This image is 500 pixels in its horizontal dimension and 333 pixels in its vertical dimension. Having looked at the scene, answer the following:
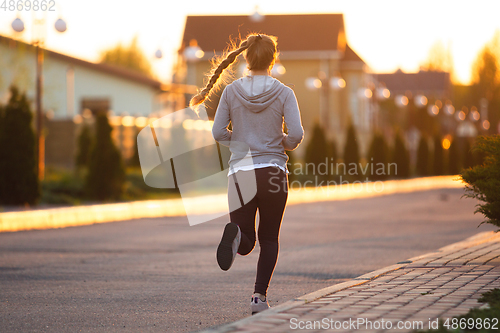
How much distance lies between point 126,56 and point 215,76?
103 meters

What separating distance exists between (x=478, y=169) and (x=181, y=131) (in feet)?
62.0

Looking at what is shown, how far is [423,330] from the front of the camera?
4254 millimetres

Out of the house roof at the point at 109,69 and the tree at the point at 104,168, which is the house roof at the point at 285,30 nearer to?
the house roof at the point at 109,69

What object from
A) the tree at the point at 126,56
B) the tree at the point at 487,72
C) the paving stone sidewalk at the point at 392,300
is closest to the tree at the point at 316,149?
the paving stone sidewalk at the point at 392,300

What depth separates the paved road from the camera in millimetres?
5957

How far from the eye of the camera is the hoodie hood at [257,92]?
5512 mm

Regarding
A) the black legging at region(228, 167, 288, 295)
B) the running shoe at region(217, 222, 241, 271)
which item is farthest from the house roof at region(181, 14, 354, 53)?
the running shoe at region(217, 222, 241, 271)

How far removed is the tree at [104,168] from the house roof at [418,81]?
80.1m

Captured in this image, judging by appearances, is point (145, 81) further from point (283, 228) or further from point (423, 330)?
point (423, 330)

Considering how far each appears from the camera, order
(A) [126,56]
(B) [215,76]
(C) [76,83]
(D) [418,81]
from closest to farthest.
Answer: (B) [215,76] → (C) [76,83] → (D) [418,81] → (A) [126,56]

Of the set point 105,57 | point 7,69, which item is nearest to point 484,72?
point 105,57

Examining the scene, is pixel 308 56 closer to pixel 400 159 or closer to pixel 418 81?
pixel 400 159

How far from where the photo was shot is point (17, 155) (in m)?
17.8

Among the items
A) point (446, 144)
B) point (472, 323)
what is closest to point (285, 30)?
point (446, 144)
